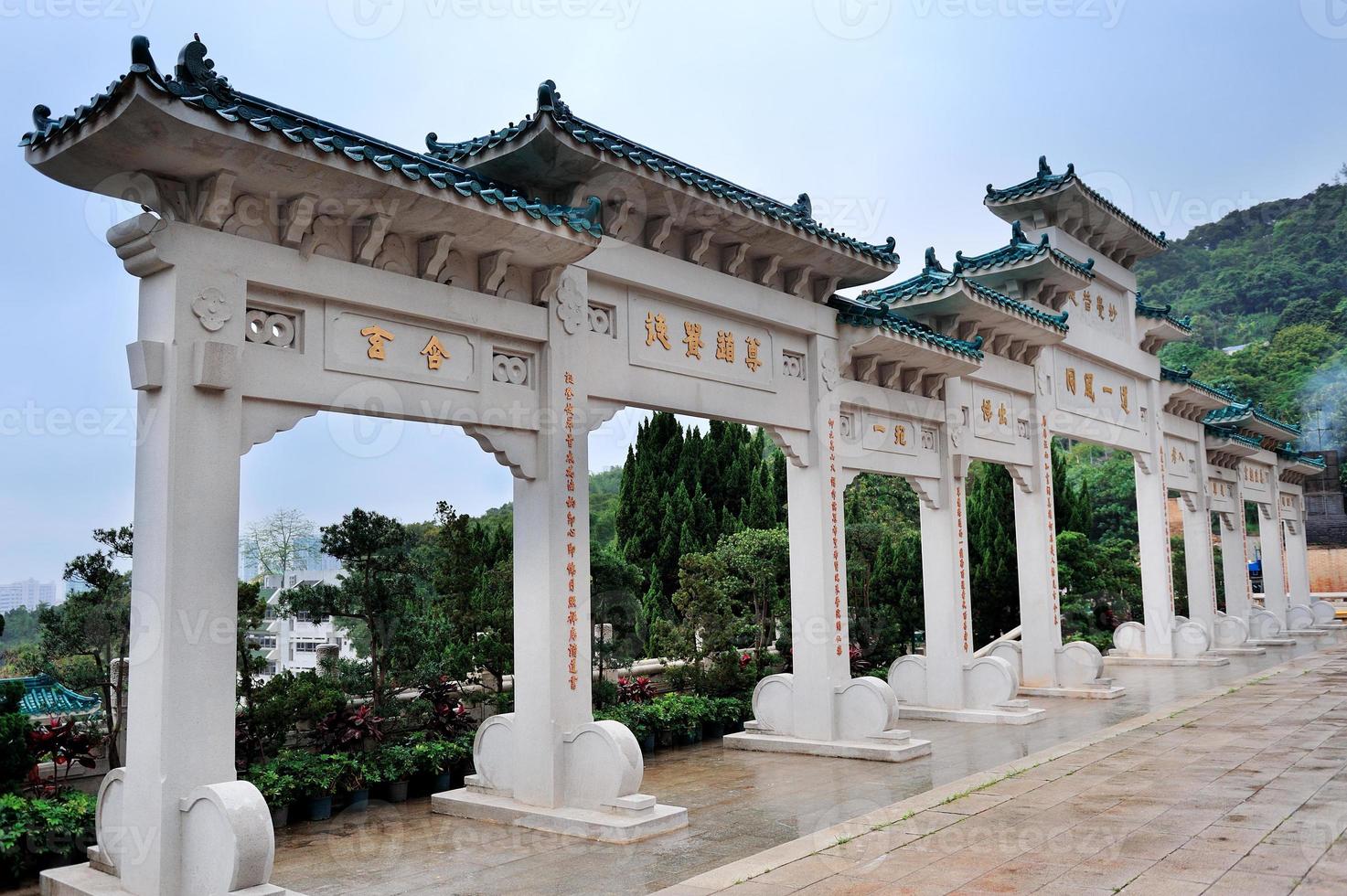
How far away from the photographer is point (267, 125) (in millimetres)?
4977

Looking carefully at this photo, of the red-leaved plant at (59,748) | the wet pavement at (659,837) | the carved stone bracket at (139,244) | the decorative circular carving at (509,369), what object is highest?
the carved stone bracket at (139,244)

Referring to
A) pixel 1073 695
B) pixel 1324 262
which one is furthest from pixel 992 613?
pixel 1324 262

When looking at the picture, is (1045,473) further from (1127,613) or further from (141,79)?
(141,79)

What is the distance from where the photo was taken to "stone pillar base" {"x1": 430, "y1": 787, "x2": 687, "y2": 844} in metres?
6.17

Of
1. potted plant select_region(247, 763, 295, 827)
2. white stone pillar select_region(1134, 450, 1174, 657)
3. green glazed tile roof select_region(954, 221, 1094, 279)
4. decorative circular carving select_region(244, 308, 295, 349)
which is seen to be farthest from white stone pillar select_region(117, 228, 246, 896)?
white stone pillar select_region(1134, 450, 1174, 657)

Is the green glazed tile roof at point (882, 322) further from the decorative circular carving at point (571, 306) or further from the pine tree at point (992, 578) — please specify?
the pine tree at point (992, 578)

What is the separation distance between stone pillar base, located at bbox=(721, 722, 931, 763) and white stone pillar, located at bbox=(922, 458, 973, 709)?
221 centimetres

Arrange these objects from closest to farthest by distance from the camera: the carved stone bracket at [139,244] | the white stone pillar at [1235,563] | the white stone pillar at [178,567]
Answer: the white stone pillar at [178,567] → the carved stone bracket at [139,244] → the white stone pillar at [1235,563]

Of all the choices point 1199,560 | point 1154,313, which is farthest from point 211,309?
point 1199,560

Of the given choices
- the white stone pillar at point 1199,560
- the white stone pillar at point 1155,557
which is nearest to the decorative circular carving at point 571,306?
the white stone pillar at point 1155,557

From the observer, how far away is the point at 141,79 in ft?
14.7

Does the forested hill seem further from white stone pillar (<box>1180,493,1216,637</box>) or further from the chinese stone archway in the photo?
the chinese stone archway

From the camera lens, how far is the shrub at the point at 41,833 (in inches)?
215

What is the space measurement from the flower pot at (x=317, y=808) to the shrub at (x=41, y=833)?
139cm
